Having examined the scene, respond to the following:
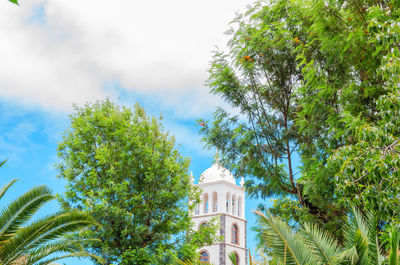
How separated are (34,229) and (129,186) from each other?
240 inches

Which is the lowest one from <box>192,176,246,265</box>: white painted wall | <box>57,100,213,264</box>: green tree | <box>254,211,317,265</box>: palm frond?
<box>254,211,317,265</box>: palm frond

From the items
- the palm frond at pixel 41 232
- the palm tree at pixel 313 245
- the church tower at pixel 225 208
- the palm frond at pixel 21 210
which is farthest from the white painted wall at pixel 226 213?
the palm tree at pixel 313 245

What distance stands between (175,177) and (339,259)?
972 cm

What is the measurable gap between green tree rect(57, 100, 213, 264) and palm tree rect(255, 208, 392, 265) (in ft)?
25.6

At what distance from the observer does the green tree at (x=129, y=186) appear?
1355 cm

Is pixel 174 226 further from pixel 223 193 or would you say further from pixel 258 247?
pixel 223 193

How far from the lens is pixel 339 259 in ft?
18.9

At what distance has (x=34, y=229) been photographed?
901 centimetres

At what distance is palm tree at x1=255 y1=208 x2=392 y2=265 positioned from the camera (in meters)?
5.42

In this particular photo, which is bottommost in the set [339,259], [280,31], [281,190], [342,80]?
[339,259]

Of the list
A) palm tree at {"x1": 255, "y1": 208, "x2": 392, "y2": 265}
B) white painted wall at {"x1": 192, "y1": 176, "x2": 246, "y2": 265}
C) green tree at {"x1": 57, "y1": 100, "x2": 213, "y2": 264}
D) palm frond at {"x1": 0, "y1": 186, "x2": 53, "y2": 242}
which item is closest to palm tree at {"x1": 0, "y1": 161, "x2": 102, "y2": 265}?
palm frond at {"x1": 0, "y1": 186, "x2": 53, "y2": 242}

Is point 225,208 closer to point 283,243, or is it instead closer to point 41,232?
point 41,232

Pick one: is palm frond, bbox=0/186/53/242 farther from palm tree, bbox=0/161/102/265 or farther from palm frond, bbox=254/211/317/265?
palm frond, bbox=254/211/317/265

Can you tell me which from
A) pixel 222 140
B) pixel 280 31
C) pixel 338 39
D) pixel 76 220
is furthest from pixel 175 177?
pixel 338 39
